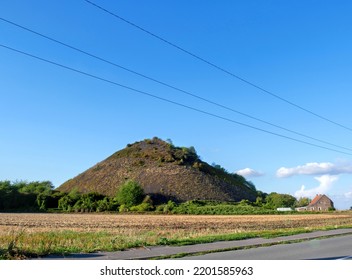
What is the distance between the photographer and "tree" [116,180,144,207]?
351ft

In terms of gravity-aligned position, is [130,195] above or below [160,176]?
below

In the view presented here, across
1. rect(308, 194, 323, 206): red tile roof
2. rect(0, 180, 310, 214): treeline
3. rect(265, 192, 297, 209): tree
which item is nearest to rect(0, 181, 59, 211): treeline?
rect(0, 180, 310, 214): treeline

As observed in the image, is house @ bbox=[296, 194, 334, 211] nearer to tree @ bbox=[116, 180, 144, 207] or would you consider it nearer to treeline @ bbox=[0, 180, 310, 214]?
treeline @ bbox=[0, 180, 310, 214]

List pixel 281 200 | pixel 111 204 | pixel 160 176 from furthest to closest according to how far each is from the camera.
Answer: pixel 160 176
pixel 281 200
pixel 111 204

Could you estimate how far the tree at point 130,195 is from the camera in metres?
107

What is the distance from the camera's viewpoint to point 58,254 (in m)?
13.9

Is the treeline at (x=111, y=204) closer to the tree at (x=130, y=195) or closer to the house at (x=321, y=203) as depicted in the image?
the tree at (x=130, y=195)

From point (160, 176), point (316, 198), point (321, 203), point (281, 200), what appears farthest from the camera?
point (316, 198)

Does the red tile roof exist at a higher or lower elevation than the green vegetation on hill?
lower

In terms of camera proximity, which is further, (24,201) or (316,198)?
(316,198)

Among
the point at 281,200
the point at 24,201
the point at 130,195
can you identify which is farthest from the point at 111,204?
the point at 281,200

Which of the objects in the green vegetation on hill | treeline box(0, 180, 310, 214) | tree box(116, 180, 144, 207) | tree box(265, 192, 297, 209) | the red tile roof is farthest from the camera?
the red tile roof

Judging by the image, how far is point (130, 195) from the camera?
108 metres

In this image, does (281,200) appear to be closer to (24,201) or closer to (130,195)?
(130,195)
